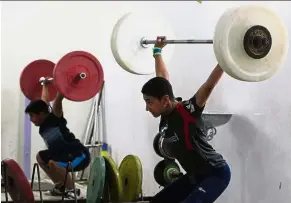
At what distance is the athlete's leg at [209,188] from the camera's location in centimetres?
199

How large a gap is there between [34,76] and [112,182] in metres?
1.66

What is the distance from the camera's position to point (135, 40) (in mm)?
2605

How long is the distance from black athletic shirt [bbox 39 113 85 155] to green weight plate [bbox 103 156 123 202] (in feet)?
2.67

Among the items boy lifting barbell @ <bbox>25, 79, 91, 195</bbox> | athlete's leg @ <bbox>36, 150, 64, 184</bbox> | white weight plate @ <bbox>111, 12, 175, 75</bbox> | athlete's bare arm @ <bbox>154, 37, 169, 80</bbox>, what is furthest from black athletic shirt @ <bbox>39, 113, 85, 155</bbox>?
athlete's bare arm @ <bbox>154, 37, 169, 80</bbox>

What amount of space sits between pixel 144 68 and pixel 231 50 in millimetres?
909

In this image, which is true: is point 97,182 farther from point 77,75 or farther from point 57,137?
point 57,137

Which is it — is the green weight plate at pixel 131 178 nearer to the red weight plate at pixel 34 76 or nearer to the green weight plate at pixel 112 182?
the green weight plate at pixel 112 182

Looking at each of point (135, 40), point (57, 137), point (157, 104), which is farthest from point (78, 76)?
point (157, 104)

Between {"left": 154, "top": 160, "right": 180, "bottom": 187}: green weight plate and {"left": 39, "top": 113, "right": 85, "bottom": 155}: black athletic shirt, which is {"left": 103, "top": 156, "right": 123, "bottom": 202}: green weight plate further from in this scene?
{"left": 39, "top": 113, "right": 85, "bottom": 155}: black athletic shirt

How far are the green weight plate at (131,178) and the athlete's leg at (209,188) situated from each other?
729 mm

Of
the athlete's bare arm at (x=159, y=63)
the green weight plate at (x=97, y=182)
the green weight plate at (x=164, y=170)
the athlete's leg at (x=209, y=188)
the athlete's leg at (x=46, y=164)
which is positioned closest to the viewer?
the athlete's leg at (x=209, y=188)

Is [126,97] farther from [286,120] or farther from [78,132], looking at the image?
[286,120]

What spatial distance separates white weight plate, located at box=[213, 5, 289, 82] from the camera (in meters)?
1.78

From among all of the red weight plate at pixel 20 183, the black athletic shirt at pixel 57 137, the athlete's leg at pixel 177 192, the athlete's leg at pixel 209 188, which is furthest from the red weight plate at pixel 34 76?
Result: the athlete's leg at pixel 209 188
